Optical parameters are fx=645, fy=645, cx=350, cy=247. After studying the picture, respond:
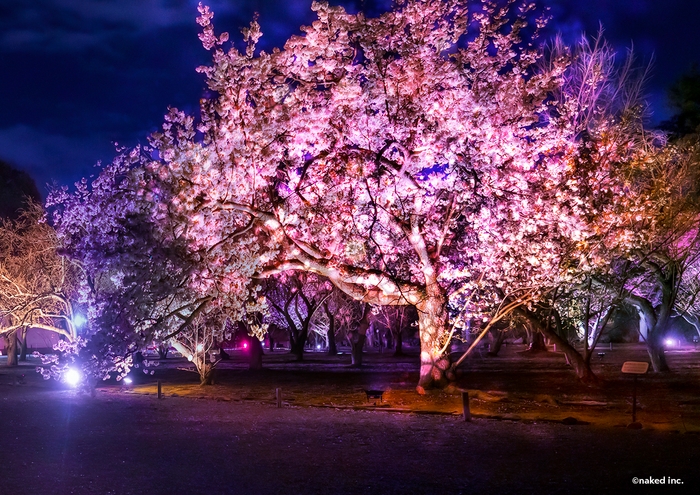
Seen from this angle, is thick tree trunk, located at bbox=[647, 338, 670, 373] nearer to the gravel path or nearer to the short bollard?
the gravel path

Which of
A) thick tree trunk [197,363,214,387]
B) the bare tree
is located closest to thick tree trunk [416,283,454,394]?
thick tree trunk [197,363,214,387]

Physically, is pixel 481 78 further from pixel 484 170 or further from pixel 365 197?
pixel 365 197

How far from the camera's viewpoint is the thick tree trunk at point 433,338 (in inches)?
797

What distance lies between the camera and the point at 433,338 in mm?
20500

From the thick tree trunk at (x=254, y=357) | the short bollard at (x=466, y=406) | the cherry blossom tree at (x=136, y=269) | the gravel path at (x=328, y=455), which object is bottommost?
the gravel path at (x=328, y=455)

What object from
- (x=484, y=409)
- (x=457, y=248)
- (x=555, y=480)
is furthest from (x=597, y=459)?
(x=457, y=248)

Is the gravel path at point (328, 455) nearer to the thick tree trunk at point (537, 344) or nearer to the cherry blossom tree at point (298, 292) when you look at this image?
the cherry blossom tree at point (298, 292)

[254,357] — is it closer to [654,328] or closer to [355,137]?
[654,328]

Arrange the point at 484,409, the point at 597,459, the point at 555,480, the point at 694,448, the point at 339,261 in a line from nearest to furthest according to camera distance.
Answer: the point at 555,480
the point at 597,459
the point at 694,448
the point at 484,409
the point at 339,261

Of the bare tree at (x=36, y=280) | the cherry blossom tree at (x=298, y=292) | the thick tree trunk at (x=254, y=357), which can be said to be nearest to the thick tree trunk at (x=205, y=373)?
the bare tree at (x=36, y=280)

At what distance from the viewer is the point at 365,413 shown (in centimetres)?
1772

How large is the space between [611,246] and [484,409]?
637 centimetres

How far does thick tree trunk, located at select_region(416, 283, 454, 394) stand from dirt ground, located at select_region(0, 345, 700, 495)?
717 millimetres

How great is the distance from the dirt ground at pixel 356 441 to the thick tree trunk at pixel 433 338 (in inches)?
28.2
